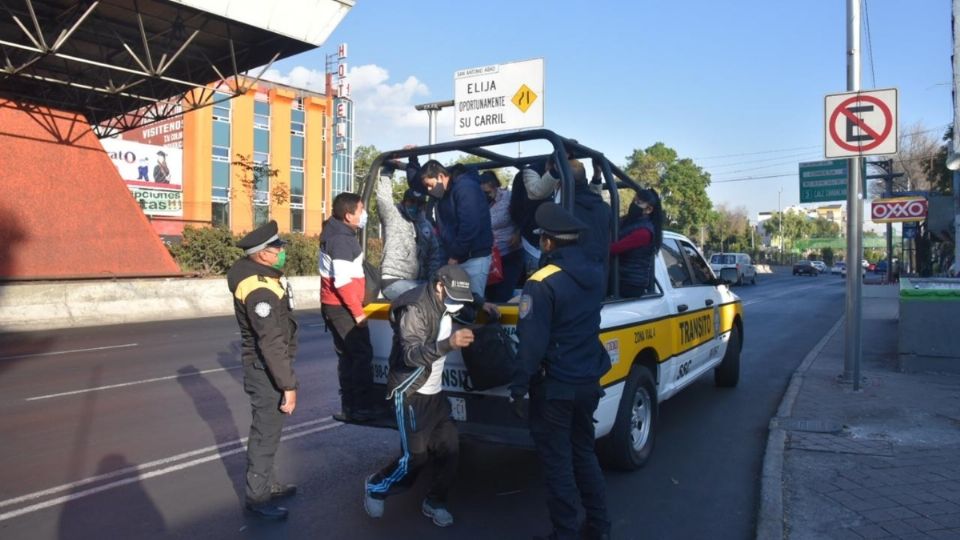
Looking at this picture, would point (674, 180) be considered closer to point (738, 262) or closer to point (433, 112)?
point (738, 262)

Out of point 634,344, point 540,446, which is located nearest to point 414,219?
point 634,344

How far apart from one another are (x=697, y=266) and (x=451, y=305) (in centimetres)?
415

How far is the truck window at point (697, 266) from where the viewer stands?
23.5 feet

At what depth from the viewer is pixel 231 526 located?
168 inches

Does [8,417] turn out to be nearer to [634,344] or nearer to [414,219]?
[414,219]

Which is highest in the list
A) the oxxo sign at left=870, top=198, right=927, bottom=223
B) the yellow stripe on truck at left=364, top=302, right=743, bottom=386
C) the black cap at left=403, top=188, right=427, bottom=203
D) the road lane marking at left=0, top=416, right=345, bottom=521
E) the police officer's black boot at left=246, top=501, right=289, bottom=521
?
the oxxo sign at left=870, top=198, right=927, bottom=223

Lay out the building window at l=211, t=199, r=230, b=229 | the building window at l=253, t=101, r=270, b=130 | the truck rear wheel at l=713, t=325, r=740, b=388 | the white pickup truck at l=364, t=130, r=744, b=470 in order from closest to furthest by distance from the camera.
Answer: the white pickup truck at l=364, t=130, r=744, b=470 < the truck rear wheel at l=713, t=325, r=740, b=388 < the building window at l=211, t=199, r=230, b=229 < the building window at l=253, t=101, r=270, b=130

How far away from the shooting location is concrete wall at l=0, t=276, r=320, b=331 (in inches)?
578

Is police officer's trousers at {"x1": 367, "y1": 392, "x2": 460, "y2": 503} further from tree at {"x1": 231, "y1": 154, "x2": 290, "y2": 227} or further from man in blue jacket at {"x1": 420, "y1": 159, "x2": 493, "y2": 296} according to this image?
tree at {"x1": 231, "y1": 154, "x2": 290, "y2": 227}

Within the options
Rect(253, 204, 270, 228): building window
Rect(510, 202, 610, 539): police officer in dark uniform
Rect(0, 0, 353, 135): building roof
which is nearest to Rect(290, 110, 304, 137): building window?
Rect(253, 204, 270, 228): building window

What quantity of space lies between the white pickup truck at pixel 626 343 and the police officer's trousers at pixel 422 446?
0.32m

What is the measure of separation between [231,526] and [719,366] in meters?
6.01

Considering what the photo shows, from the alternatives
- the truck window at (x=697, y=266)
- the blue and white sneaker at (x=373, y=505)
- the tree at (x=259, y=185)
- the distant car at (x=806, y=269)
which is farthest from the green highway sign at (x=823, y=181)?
the distant car at (x=806, y=269)

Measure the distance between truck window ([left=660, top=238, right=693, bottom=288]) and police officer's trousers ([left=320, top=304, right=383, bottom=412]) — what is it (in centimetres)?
289
